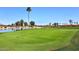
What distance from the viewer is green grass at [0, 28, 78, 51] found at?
3.41 m

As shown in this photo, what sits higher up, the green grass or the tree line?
A: the tree line

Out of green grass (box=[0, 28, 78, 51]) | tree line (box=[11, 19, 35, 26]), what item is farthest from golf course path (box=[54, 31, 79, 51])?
tree line (box=[11, 19, 35, 26])

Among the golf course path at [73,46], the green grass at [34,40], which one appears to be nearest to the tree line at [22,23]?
the green grass at [34,40]

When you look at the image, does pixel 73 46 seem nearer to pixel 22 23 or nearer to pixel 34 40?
pixel 34 40

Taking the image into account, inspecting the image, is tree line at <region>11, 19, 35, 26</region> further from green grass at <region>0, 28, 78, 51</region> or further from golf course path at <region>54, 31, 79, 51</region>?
golf course path at <region>54, 31, 79, 51</region>

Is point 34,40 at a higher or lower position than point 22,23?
lower

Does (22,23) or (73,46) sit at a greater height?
(22,23)

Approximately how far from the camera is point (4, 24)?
3.48m

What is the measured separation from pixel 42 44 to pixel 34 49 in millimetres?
99

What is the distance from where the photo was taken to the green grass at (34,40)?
3.41 meters

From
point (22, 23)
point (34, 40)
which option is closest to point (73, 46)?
point (34, 40)

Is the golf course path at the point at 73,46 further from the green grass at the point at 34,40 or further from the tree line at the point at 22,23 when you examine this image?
the tree line at the point at 22,23

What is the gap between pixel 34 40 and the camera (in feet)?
11.2
